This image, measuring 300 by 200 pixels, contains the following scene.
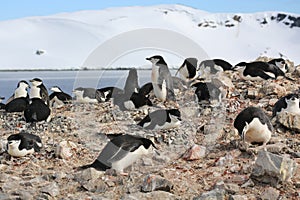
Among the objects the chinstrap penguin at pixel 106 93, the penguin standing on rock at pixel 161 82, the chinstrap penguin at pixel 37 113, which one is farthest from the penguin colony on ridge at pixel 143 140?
the chinstrap penguin at pixel 106 93

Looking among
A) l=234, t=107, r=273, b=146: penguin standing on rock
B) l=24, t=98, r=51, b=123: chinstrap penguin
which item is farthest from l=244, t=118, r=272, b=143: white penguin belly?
l=24, t=98, r=51, b=123: chinstrap penguin

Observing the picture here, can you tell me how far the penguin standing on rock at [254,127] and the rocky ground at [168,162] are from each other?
5.2 inches

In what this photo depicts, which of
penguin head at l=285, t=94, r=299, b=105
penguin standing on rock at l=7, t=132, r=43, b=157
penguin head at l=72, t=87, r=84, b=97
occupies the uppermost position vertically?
penguin head at l=285, t=94, r=299, b=105

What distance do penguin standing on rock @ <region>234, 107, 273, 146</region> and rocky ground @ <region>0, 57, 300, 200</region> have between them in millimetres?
133

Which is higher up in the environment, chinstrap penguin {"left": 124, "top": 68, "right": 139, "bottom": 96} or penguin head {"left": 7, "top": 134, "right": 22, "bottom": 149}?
chinstrap penguin {"left": 124, "top": 68, "right": 139, "bottom": 96}

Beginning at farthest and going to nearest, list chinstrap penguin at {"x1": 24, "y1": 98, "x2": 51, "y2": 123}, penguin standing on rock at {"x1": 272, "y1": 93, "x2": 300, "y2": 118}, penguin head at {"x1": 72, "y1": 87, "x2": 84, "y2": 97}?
penguin head at {"x1": 72, "y1": 87, "x2": 84, "y2": 97} → chinstrap penguin at {"x1": 24, "y1": 98, "x2": 51, "y2": 123} → penguin standing on rock at {"x1": 272, "y1": 93, "x2": 300, "y2": 118}

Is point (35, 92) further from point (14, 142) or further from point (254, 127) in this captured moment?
point (254, 127)

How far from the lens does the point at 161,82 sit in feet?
27.8

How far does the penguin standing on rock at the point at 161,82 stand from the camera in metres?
8.45

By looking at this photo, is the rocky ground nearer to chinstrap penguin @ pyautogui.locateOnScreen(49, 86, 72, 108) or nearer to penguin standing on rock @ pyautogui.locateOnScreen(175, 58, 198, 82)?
penguin standing on rock @ pyautogui.locateOnScreen(175, 58, 198, 82)

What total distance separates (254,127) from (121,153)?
149 cm

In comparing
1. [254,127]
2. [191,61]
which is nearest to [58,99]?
[191,61]

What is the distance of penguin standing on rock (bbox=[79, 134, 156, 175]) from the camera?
4926mm

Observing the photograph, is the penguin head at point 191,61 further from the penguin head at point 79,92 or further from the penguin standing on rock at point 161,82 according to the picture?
the penguin head at point 79,92
